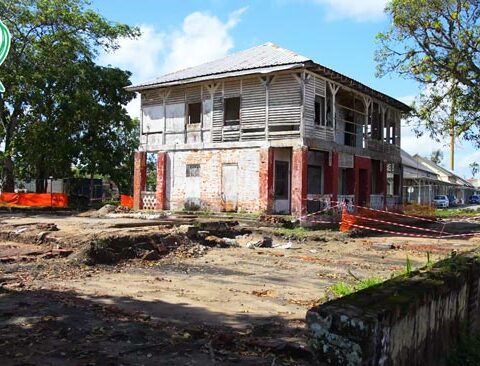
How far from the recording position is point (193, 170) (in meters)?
23.6

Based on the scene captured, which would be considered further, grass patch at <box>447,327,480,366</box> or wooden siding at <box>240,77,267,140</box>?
wooden siding at <box>240,77,267,140</box>

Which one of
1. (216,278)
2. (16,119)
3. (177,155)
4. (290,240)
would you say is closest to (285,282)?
(216,278)

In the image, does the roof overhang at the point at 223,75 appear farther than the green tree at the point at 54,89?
No

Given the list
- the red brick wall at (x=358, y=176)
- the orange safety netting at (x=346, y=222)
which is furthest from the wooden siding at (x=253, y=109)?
the red brick wall at (x=358, y=176)

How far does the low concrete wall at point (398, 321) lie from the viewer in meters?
3.24

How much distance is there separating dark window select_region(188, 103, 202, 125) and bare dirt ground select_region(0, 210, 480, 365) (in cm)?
929

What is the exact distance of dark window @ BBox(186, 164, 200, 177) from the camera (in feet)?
76.9

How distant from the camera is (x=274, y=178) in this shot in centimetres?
2130

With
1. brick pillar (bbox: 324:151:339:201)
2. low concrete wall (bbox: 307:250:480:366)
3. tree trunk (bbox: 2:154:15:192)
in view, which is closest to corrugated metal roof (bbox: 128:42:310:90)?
brick pillar (bbox: 324:151:339:201)

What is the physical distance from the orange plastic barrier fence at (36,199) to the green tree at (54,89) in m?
1.74

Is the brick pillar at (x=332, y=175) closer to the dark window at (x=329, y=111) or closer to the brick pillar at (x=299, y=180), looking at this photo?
the dark window at (x=329, y=111)

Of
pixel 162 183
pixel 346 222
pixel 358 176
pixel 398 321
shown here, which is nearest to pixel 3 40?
pixel 398 321

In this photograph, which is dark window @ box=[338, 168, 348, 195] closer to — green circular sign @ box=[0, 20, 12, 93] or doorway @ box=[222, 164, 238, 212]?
doorway @ box=[222, 164, 238, 212]

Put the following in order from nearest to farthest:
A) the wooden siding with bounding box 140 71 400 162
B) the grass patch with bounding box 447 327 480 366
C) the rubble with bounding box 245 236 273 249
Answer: the grass patch with bounding box 447 327 480 366, the rubble with bounding box 245 236 273 249, the wooden siding with bounding box 140 71 400 162
